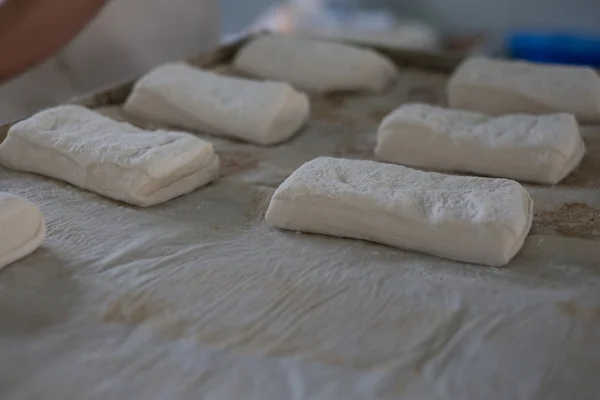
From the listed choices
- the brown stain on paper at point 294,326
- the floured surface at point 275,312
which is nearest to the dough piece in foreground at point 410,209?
the floured surface at point 275,312

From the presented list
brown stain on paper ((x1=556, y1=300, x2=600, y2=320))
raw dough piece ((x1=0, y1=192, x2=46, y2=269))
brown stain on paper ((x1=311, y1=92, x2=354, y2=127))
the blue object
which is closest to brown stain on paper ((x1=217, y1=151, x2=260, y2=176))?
brown stain on paper ((x1=311, y1=92, x2=354, y2=127))

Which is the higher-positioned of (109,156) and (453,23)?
(109,156)

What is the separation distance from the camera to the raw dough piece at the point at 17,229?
1.01 m

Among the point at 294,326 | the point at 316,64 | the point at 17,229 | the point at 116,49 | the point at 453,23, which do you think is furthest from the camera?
the point at 453,23

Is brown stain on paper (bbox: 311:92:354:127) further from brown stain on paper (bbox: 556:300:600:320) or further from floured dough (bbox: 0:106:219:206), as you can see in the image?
brown stain on paper (bbox: 556:300:600:320)

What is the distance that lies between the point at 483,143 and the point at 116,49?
3.89ft

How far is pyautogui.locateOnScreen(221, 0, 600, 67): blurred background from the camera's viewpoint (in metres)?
3.16

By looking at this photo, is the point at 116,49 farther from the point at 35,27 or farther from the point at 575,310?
the point at 575,310

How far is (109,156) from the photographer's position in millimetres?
1221

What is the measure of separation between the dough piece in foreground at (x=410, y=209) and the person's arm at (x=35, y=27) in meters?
0.83

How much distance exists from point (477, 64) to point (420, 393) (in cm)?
110

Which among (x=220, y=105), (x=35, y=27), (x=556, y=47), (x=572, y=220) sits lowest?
(x=556, y=47)

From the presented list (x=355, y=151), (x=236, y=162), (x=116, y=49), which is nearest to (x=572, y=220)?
(x=355, y=151)

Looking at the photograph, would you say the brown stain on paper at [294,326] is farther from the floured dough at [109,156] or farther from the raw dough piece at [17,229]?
the floured dough at [109,156]
